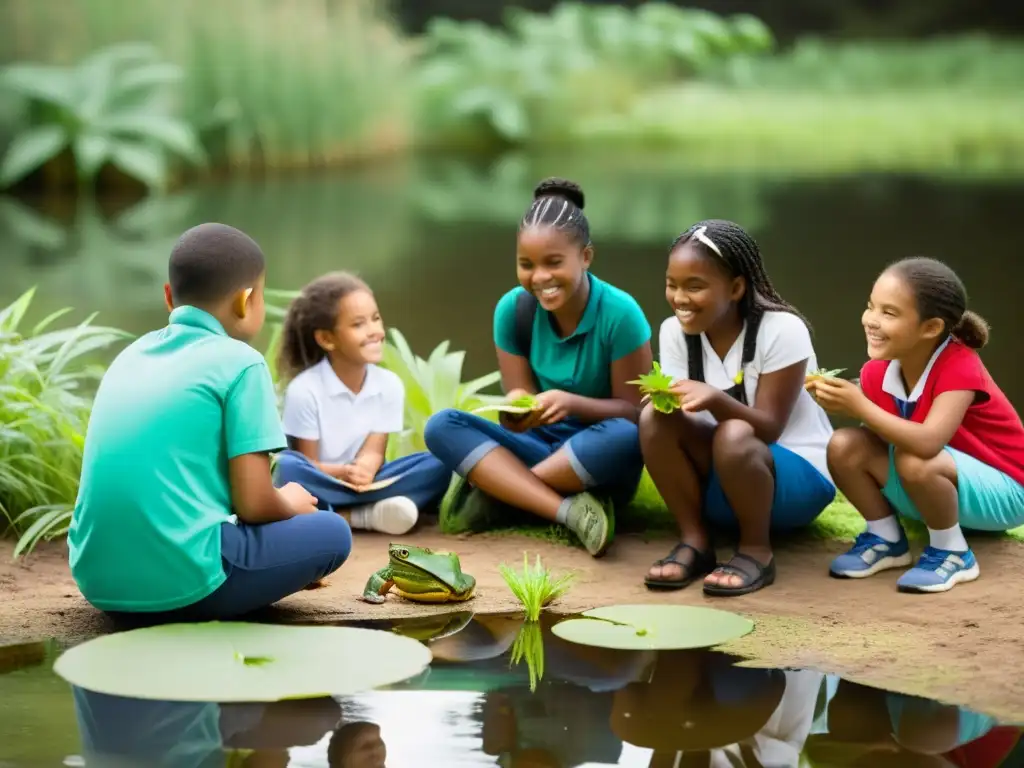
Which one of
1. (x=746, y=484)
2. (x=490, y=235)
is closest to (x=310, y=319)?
(x=746, y=484)

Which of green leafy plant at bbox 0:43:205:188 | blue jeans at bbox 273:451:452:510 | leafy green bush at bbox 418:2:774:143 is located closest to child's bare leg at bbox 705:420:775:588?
blue jeans at bbox 273:451:452:510

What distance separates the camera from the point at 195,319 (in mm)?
3107

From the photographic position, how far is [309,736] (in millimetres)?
2594

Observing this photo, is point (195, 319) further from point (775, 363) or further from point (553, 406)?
point (775, 363)

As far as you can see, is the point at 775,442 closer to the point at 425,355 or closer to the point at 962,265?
the point at 425,355

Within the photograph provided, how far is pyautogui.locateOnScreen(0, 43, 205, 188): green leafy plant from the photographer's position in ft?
35.2

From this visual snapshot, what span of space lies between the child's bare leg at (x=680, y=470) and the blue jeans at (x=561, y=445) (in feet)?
0.73

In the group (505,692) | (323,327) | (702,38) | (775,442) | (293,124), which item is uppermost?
(702,38)

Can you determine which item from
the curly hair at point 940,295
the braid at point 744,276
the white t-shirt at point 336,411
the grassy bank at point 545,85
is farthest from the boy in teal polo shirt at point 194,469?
the grassy bank at point 545,85

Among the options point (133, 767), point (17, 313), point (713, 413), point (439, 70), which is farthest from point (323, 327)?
point (439, 70)

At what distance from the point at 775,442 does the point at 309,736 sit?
5.49 ft

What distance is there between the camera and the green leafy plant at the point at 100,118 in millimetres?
10727

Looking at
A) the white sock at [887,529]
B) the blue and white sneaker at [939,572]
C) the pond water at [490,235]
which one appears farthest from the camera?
the pond water at [490,235]

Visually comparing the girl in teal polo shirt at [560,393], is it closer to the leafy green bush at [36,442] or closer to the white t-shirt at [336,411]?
the white t-shirt at [336,411]
